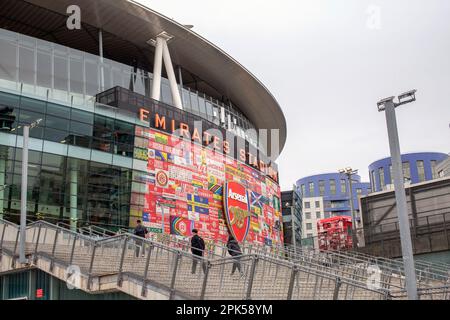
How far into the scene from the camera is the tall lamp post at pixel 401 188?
40.7ft

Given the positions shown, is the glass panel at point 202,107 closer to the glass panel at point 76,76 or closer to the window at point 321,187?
the glass panel at point 76,76

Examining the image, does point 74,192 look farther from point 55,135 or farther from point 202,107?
point 202,107

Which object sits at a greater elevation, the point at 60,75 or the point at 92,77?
the point at 92,77

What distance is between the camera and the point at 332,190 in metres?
138

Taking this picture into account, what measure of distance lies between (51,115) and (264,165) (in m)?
24.4

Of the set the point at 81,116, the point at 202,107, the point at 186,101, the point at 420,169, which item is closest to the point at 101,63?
the point at 81,116

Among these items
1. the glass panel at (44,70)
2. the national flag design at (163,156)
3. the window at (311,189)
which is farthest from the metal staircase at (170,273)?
the window at (311,189)

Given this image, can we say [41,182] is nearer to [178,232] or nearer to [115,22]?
[178,232]

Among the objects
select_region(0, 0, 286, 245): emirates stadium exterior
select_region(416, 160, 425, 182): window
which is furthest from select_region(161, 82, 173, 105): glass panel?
select_region(416, 160, 425, 182): window

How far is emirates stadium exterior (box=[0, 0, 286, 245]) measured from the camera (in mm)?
33688

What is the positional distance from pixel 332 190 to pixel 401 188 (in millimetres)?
126838

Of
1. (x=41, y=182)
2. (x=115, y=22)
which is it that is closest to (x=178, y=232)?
(x=41, y=182)

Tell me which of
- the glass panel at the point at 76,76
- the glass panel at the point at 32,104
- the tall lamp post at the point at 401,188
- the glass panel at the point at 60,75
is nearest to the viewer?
the tall lamp post at the point at 401,188

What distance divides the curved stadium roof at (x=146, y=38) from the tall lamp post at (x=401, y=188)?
31.1 metres
